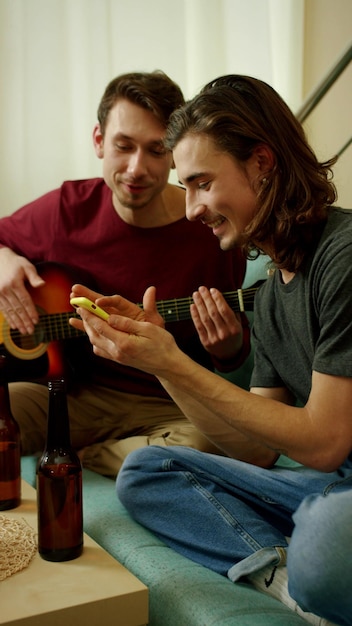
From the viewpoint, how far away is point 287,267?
1.22m

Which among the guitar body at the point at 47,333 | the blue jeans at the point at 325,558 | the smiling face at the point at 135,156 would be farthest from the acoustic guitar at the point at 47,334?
the blue jeans at the point at 325,558

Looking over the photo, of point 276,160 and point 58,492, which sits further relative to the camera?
point 276,160

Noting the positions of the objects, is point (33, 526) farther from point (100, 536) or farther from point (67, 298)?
point (67, 298)

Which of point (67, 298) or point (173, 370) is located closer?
point (173, 370)

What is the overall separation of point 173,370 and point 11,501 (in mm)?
385

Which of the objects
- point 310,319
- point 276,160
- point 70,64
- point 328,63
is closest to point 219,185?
point 276,160

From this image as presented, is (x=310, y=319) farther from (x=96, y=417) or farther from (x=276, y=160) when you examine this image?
(x=96, y=417)

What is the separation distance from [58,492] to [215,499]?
299 mm

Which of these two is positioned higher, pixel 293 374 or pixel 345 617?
pixel 293 374

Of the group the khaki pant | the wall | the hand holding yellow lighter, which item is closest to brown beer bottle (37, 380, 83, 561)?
the hand holding yellow lighter

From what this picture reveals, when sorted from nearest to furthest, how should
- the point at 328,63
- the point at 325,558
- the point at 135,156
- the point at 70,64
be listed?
the point at 325,558
the point at 135,156
the point at 70,64
the point at 328,63

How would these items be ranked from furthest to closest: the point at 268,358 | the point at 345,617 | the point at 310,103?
the point at 310,103
the point at 268,358
the point at 345,617

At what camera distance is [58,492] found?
42.0 inches

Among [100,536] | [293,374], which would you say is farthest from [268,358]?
[100,536]
